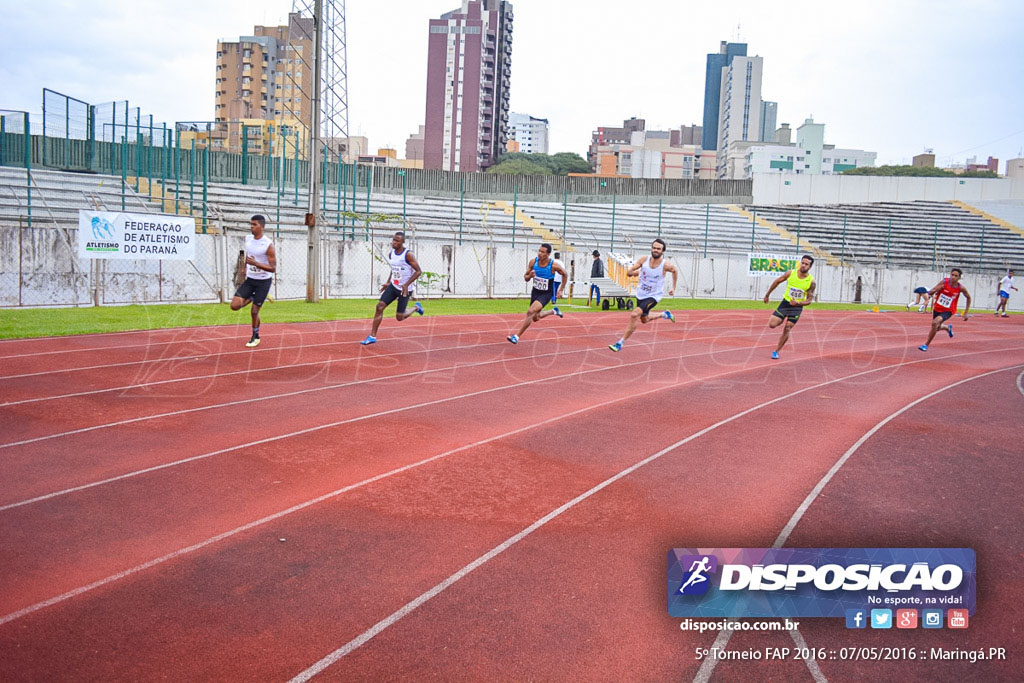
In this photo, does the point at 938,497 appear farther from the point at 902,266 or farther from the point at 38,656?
the point at 902,266

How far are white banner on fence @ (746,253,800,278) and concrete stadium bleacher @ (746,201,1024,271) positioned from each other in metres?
5.55

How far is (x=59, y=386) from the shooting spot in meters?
9.73

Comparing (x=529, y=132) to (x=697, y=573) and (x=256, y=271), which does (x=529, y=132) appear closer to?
(x=256, y=271)

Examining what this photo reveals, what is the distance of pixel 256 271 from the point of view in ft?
42.7

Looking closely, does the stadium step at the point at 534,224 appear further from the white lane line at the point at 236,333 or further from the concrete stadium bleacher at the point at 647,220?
the white lane line at the point at 236,333

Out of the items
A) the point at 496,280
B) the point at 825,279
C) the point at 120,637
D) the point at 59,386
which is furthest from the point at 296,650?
the point at 825,279

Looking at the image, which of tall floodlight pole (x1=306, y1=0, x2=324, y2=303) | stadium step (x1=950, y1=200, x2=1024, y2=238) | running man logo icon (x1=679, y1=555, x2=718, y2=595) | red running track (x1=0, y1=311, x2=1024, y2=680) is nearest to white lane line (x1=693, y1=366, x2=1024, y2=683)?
red running track (x1=0, y1=311, x2=1024, y2=680)

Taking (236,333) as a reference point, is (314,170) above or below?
above

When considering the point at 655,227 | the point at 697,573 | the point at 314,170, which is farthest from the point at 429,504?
the point at 655,227

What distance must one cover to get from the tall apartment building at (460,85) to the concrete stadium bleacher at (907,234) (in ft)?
178

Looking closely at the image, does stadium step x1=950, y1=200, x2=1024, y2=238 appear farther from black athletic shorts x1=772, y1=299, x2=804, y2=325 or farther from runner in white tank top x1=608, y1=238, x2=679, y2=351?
runner in white tank top x1=608, y1=238, x2=679, y2=351

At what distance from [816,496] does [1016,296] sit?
3840 centimetres

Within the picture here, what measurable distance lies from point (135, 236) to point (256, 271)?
7.33 metres

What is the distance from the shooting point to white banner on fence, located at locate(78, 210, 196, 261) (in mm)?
17766
